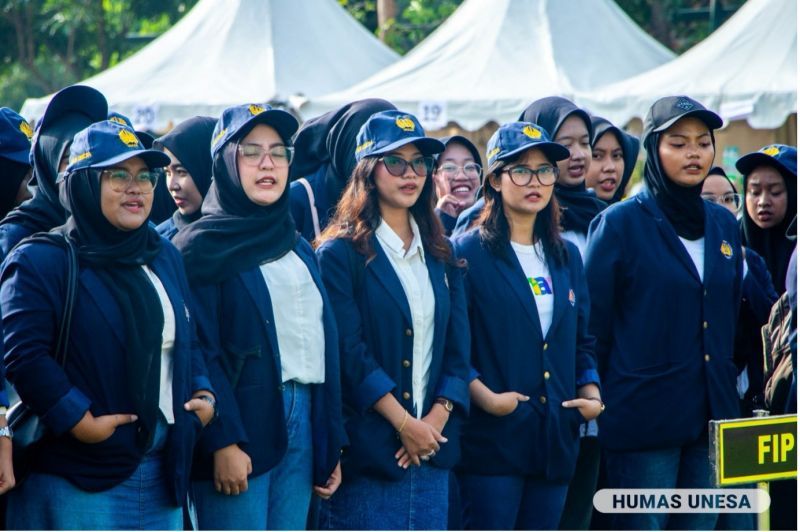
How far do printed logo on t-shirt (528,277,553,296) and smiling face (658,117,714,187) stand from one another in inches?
31.4

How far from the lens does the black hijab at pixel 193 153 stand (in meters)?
5.50

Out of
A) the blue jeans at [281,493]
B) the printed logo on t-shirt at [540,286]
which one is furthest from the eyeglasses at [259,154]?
the printed logo on t-shirt at [540,286]

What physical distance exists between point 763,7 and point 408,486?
28.4 feet

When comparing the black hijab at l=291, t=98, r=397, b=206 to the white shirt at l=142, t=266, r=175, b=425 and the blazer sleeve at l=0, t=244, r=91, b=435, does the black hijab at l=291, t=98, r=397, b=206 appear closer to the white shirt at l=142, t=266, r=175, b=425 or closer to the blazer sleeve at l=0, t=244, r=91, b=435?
the white shirt at l=142, t=266, r=175, b=425

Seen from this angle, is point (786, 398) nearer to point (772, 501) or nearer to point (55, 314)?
point (772, 501)

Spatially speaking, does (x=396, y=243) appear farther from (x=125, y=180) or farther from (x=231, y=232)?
(x=125, y=180)

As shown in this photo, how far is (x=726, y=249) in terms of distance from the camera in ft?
17.8

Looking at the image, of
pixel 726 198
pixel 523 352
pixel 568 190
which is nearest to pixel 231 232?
pixel 523 352

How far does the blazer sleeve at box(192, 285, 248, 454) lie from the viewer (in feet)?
13.9

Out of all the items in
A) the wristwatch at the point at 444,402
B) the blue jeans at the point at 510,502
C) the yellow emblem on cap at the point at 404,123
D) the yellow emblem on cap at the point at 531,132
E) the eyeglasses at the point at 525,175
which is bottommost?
the blue jeans at the point at 510,502

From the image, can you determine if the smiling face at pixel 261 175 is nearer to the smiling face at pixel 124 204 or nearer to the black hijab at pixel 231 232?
the black hijab at pixel 231 232

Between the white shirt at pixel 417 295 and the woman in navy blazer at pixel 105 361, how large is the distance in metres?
0.91

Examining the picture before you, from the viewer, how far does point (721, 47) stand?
468 inches

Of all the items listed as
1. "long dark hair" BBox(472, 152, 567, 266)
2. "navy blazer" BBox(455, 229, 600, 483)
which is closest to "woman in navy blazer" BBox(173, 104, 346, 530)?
"navy blazer" BBox(455, 229, 600, 483)
